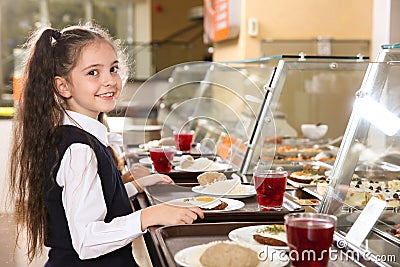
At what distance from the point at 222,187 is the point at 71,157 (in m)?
0.68

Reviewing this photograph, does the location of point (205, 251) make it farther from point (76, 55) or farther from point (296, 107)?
point (296, 107)

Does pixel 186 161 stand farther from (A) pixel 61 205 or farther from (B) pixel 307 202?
(A) pixel 61 205

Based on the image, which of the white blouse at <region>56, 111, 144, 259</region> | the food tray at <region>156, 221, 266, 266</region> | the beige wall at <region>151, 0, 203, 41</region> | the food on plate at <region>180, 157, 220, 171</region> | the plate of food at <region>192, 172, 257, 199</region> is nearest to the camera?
the food tray at <region>156, 221, 266, 266</region>

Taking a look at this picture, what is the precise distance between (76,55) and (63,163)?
38cm

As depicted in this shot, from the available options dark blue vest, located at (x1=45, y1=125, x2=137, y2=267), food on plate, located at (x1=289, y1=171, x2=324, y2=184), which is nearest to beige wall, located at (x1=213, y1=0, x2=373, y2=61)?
food on plate, located at (x1=289, y1=171, x2=324, y2=184)

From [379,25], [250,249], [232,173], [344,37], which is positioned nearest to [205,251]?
[250,249]

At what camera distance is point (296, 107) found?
5.58 meters

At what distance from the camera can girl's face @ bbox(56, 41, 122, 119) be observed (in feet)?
6.81

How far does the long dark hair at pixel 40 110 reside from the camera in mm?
2035

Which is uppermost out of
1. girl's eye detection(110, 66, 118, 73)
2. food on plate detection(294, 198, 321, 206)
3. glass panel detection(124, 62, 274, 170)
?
girl's eye detection(110, 66, 118, 73)

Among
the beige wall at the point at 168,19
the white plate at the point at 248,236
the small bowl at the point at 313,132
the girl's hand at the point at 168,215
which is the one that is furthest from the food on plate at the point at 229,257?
the beige wall at the point at 168,19

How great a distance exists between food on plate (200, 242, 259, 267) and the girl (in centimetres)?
43

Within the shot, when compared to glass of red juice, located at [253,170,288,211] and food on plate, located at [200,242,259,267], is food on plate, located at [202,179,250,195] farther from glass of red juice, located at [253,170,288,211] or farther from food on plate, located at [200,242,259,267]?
food on plate, located at [200,242,259,267]

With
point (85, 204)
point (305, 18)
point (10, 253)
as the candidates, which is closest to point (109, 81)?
point (85, 204)
